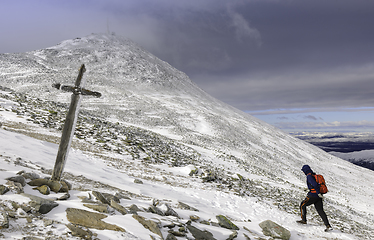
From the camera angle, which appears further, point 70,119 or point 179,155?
point 179,155

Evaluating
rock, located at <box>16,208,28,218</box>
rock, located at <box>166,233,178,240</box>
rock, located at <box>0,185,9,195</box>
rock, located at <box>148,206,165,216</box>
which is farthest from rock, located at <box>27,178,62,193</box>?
rock, located at <box>166,233,178,240</box>

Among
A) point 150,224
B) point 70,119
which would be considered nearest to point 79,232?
point 150,224

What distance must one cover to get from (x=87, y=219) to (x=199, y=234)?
3.00m

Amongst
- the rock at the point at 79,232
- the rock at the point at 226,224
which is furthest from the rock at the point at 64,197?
the rock at the point at 226,224

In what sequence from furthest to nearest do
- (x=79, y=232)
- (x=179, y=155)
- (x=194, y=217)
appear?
1. (x=179, y=155)
2. (x=194, y=217)
3. (x=79, y=232)

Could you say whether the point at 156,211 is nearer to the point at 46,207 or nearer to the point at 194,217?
the point at 194,217

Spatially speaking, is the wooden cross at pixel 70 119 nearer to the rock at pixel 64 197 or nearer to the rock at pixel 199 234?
the rock at pixel 64 197

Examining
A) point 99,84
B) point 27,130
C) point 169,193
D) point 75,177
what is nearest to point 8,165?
point 75,177

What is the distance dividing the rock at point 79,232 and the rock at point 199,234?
9.16ft

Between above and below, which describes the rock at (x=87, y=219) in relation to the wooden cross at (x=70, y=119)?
below

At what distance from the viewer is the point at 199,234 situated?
5805 mm

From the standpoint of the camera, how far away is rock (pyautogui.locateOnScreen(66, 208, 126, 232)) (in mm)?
4441

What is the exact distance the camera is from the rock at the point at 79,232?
3.96 metres

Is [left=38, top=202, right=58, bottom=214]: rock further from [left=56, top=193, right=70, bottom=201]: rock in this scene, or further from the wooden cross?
the wooden cross
